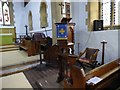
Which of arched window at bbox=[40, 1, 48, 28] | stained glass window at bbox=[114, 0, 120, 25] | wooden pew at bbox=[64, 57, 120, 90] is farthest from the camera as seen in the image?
arched window at bbox=[40, 1, 48, 28]

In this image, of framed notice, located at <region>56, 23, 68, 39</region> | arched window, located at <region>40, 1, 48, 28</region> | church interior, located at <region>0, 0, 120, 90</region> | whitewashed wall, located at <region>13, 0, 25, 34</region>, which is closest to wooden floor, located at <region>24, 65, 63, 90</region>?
church interior, located at <region>0, 0, 120, 90</region>

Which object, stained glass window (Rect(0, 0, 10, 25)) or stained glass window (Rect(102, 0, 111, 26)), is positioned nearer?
stained glass window (Rect(102, 0, 111, 26))

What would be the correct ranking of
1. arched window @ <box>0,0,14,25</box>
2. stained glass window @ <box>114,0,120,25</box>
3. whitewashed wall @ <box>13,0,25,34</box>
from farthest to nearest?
whitewashed wall @ <box>13,0,25,34</box> < arched window @ <box>0,0,14,25</box> < stained glass window @ <box>114,0,120,25</box>

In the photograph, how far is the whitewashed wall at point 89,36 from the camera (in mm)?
3688

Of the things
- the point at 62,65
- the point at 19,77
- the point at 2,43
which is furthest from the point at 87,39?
the point at 2,43

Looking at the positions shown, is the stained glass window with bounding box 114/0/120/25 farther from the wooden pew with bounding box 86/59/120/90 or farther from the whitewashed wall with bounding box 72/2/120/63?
the wooden pew with bounding box 86/59/120/90

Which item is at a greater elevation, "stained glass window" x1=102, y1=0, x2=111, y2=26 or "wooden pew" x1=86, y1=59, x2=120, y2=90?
"stained glass window" x1=102, y1=0, x2=111, y2=26

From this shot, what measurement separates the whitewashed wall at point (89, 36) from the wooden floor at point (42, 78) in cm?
152

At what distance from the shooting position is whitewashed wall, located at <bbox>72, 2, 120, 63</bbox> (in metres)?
3.69

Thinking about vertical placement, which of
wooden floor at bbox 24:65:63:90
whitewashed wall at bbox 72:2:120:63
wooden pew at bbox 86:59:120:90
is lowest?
wooden floor at bbox 24:65:63:90

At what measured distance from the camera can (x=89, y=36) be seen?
4473mm

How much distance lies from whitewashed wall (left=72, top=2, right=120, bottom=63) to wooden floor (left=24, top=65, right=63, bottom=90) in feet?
4.97

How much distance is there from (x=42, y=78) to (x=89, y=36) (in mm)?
2046

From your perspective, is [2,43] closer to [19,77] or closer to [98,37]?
[19,77]
